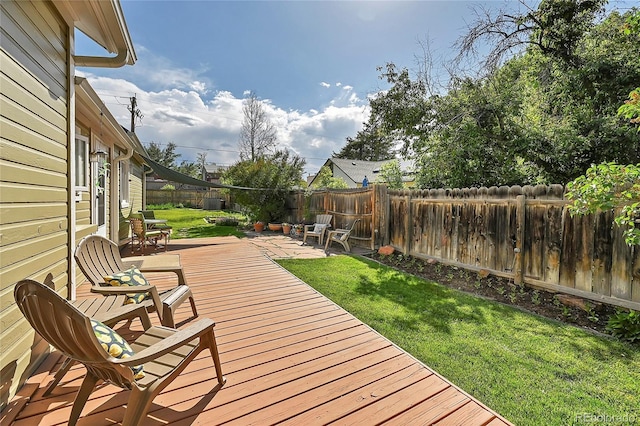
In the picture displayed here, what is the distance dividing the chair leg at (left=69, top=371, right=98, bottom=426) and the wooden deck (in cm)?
Answer: 16

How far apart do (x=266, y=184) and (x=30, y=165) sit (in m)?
10.1

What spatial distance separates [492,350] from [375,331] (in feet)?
3.66

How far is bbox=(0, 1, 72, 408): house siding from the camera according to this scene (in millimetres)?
1745

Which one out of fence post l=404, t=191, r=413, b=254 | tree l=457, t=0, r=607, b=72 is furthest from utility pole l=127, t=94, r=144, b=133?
tree l=457, t=0, r=607, b=72

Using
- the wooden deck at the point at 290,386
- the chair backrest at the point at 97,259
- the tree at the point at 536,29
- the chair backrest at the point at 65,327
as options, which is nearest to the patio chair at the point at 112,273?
the chair backrest at the point at 97,259

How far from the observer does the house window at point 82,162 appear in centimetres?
402

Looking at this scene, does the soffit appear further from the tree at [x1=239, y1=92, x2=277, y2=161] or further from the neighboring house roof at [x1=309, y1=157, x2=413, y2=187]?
the neighboring house roof at [x1=309, y1=157, x2=413, y2=187]

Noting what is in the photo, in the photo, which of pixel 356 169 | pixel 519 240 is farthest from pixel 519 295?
pixel 356 169

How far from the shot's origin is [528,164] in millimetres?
6863

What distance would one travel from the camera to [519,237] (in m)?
4.52

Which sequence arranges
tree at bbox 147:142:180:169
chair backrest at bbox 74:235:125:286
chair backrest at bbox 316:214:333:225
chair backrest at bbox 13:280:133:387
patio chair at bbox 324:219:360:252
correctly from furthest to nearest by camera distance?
tree at bbox 147:142:180:169, chair backrest at bbox 316:214:333:225, patio chair at bbox 324:219:360:252, chair backrest at bbox 74:235:125:286, chair backrest at bbox 13:280:133:387

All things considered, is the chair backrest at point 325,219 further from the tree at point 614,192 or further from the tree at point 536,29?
the tree at point 614,192

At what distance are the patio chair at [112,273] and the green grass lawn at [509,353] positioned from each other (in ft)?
6.73

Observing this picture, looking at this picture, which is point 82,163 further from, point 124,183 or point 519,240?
point 519,240
